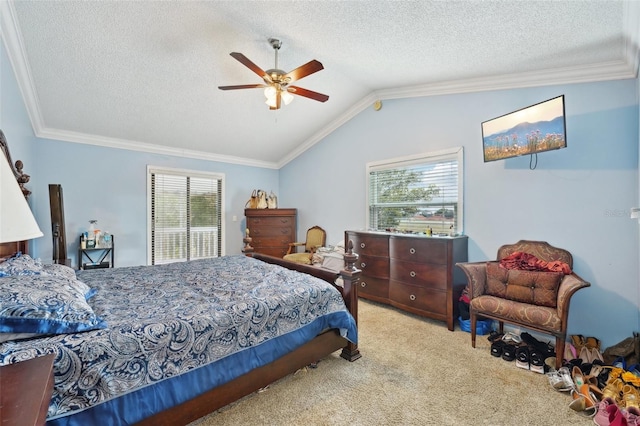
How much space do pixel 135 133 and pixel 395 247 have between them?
4232 millimetres

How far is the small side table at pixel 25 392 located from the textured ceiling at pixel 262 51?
279 centimetres

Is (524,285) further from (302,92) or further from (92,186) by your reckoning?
(92,186)

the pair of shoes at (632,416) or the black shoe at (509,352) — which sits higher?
the pair of shoes at (632,416)

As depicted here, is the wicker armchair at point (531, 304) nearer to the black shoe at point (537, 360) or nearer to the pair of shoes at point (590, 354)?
the black shoe at point (537, 360)

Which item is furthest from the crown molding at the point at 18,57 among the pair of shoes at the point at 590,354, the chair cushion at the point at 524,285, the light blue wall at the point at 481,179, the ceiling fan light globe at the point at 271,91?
the pair of shoes at the point at 590,354

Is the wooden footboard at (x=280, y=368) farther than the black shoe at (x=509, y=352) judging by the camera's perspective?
No

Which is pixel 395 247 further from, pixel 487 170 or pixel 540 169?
pixel 540 169

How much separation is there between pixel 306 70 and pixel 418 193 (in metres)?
2.29

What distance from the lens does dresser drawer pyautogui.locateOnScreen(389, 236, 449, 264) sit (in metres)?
3.25

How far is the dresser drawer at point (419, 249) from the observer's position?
3250 mm

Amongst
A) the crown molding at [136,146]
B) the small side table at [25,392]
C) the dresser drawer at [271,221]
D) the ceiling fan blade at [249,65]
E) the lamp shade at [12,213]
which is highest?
the ceiling fan blade at [249,65]

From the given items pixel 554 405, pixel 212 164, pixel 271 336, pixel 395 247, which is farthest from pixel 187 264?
pixel 554 405

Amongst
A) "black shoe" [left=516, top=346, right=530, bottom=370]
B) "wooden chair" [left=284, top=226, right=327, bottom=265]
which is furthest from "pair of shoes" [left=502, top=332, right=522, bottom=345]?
"wooden chair" [left=284, top=226, right=327, bottom=265]

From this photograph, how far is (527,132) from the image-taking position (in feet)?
9.07
